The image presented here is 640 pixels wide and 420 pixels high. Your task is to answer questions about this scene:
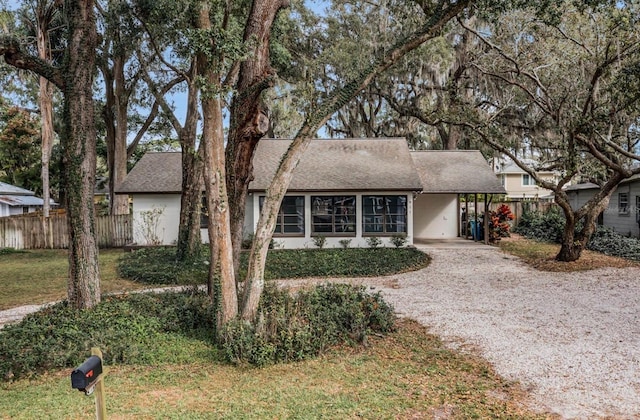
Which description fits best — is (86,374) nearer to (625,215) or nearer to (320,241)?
(320,241)

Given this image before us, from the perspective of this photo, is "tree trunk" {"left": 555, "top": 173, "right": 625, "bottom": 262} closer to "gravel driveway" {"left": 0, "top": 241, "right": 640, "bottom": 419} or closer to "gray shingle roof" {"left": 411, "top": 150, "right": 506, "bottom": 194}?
"gravel driveway" {"left": 0, "top": 241, "right": 640, "bottom": 419}

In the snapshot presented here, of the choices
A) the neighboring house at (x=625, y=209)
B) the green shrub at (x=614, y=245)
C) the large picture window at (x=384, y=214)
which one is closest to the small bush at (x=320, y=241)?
the large picture window at (x=384, y=214)

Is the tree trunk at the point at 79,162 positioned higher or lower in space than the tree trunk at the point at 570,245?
higher

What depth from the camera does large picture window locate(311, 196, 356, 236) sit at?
16.1 m

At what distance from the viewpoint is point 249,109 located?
→ 20.1 ft

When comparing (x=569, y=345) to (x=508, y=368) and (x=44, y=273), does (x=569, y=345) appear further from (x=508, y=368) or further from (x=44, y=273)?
(x=44, y=273)

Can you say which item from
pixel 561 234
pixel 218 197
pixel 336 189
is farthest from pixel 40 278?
pixel 561 234

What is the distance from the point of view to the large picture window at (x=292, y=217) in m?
16.1

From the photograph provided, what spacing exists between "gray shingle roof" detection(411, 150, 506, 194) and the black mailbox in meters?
15.7

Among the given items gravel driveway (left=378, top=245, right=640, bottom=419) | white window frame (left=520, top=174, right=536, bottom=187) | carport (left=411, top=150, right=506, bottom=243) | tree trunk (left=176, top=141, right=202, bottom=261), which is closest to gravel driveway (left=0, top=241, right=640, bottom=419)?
gravel driveway (left=378, top=245, right=640, bottom=419)

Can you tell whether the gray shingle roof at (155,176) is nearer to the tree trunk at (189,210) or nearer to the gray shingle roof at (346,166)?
the gray shingle roof at (346,166)

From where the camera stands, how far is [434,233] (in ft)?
63.9

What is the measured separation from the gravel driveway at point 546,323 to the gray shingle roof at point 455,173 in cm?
507

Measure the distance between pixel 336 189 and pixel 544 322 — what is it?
9.49m
